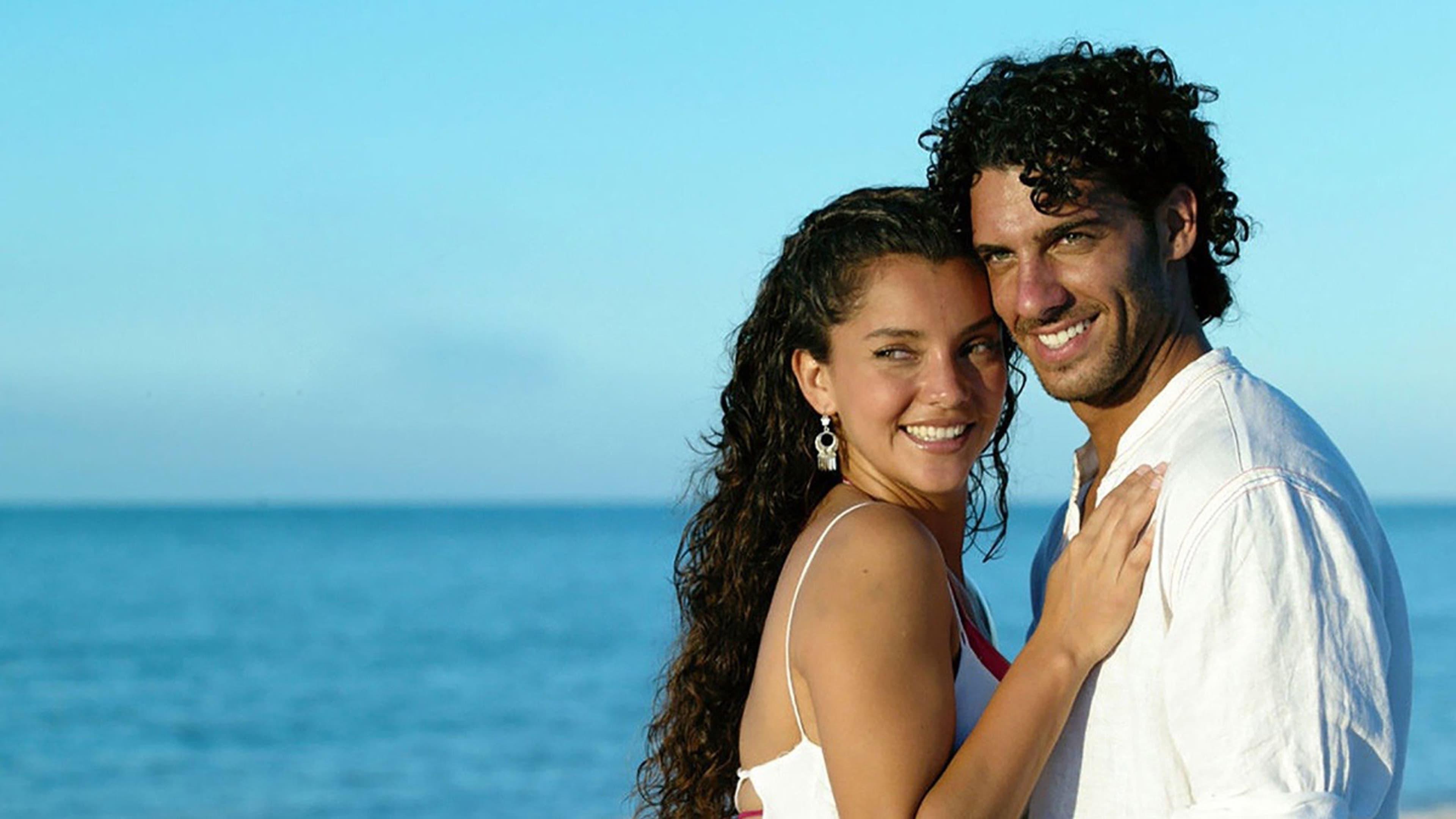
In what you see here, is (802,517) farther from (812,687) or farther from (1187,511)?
(1187,511)

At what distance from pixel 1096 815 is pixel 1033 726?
0.63 feet

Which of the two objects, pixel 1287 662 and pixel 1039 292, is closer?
pixel 1287 662

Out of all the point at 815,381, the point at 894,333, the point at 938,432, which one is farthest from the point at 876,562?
the point at 815,381

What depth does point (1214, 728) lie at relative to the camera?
104 inches

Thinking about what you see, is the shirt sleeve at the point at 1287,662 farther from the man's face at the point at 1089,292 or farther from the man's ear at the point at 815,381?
the man's ear at the point at 815,381

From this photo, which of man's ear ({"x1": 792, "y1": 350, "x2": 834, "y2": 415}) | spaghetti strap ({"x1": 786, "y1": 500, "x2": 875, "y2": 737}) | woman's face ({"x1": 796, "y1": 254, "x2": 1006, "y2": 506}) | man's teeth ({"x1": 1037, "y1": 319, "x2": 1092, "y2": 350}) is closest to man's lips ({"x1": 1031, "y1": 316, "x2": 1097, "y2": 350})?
man's teeth ({"x1": 1037, "y1": 319, "x2": 1092, "y2": 350})

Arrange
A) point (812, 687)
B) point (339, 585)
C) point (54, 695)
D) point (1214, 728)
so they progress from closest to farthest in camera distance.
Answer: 1. point (1214, 728)
2. point (812, 687)
3. point (54, 695)
4. point (339, 585)

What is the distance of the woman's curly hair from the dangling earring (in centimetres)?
6

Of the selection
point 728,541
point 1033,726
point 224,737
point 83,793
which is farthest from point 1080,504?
point 224,737

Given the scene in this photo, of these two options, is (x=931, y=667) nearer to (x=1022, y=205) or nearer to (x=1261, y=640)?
(x=1261, y=640)

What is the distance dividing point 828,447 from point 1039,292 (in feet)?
2.52

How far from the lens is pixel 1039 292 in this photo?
318 centimetres

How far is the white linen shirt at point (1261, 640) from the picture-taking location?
2.57 metres

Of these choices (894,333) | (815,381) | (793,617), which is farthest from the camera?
(815,381)
